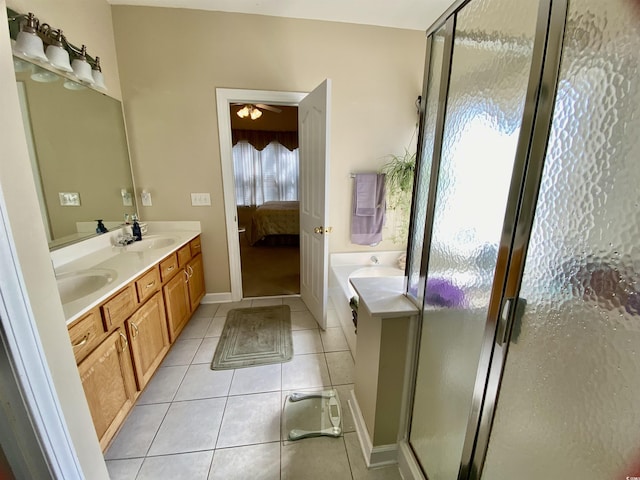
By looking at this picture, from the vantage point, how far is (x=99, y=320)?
4.08 ft

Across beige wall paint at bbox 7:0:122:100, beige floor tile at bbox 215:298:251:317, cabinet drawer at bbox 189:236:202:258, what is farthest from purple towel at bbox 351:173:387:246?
beige wall paint at bbox 7:0:122:100

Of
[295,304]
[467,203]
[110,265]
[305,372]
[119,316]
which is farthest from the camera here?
[295,304]

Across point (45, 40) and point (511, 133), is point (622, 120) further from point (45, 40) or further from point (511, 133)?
point (45, 40)

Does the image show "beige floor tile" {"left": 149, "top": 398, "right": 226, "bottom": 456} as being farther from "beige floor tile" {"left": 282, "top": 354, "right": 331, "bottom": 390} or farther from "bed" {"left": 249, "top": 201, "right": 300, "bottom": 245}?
"bed" {"left": 249, "top": 201, "right": 300, "bottom": 245}

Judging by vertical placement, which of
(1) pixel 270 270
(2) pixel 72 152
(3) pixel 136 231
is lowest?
(1) pixel 270 270

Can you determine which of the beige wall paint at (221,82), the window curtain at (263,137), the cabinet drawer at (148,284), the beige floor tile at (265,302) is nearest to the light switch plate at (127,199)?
the beige wall paint at (221,82)

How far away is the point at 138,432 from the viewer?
1.48 meters

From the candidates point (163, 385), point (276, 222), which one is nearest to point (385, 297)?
point (163, 385)

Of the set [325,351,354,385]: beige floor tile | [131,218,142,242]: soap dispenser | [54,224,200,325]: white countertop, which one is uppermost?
[131,218,142,242]: soap dispenser

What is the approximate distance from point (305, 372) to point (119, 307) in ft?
4.00

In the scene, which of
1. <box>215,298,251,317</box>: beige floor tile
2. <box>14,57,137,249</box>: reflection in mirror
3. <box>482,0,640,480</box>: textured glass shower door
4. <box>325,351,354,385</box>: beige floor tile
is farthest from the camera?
<box>215,298,251,317</box>: beige floor tile

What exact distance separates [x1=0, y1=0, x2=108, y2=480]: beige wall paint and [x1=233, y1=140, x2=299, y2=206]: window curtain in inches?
223

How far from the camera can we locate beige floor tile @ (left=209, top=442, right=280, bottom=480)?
→ 4.16ft

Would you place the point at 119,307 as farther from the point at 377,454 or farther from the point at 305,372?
the point at 377,454
